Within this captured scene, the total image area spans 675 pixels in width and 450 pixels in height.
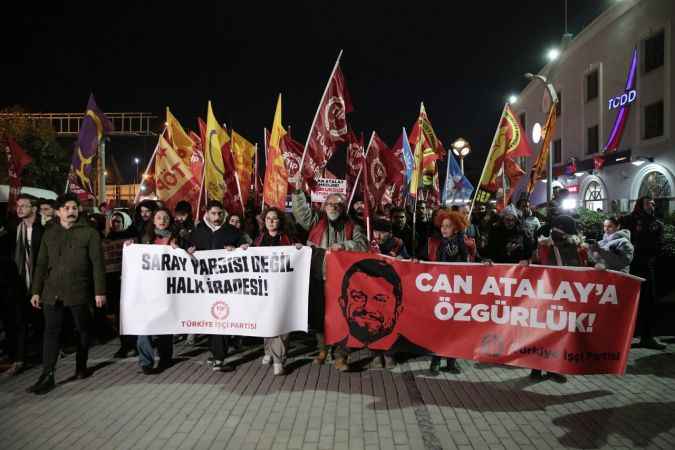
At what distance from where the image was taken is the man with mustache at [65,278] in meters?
5.40

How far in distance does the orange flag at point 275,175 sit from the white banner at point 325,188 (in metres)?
0.88

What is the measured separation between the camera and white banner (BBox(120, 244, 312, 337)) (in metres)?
5.82

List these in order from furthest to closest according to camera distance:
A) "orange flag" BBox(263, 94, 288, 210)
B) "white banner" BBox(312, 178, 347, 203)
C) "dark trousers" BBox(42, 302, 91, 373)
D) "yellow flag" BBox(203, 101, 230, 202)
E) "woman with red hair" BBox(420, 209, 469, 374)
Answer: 1. "yellow flag" BBox(203, 101, 230, 202)
2. "orange flag" BBox(263, 94, 288, 210)
3. "white banner" BBox(312, 178, 347, 203)
4. "woman with red hair" BBox(420, 209, 469, 374)
5. "dark trousers" BBox(42, 302, 91, 373)

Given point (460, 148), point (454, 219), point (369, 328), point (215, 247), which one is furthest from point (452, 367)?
point (460, 148)

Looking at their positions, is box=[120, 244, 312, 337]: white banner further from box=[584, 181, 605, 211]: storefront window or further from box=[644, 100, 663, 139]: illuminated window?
box=[584, 181, 605, 211]: storefront window

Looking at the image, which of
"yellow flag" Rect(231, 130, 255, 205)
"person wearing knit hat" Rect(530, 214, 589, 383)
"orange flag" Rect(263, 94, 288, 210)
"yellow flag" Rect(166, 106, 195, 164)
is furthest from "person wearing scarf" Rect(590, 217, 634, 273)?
"yellow flag" Rect(166, 106, 195, 164)

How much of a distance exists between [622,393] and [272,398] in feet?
11.1

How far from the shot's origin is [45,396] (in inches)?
203

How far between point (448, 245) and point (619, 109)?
24403mm

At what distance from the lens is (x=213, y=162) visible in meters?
9.86

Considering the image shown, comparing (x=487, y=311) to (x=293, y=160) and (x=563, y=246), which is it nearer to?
(x=563, y=246)

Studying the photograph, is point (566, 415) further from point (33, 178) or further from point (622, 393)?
point (33, 178)

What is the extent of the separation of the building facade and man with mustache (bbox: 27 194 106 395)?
1592 centimetres

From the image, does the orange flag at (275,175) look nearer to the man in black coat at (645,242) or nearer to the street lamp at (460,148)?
the man in black coat at (645,242)
